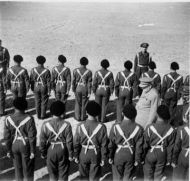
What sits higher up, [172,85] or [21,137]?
[172,85]

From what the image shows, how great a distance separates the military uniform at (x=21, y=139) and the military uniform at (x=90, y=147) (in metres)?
0.96

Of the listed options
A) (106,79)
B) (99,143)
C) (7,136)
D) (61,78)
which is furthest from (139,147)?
(61,78)

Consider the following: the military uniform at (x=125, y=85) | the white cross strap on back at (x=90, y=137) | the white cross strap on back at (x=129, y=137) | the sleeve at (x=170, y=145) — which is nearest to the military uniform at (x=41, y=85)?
the military uniform at (x=125, y=85)

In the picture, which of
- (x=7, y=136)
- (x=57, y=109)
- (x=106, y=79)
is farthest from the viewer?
(x=106, y=79)

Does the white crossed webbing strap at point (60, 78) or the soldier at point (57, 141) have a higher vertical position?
the white crossed webbing strap at point (60, 78)

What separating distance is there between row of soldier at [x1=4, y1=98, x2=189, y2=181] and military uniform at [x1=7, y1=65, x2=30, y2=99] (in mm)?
3792

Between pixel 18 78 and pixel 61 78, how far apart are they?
1.35 m

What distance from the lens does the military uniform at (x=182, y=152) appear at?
6895 mm

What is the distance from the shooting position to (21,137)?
718 cm

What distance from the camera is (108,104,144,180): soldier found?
22.6 feet

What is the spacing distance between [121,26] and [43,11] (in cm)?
994

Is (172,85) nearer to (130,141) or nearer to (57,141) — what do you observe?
(130,141)

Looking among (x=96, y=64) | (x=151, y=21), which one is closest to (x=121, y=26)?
(x=151, y=21)

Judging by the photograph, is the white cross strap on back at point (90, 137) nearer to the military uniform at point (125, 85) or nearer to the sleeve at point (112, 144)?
the sleeve at point (112, 144)
